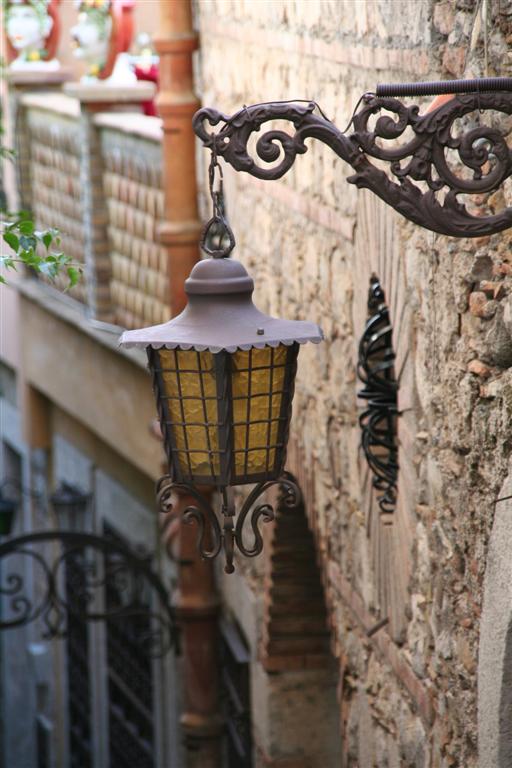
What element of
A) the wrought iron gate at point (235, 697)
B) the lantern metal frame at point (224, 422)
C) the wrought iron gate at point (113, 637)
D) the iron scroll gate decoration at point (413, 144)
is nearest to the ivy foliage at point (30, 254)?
the lantern metal frame at point (224, 422)

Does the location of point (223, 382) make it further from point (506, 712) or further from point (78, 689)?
point (78, 689)

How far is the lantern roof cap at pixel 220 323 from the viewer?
3.18 m

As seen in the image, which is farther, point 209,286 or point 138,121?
point 138,121

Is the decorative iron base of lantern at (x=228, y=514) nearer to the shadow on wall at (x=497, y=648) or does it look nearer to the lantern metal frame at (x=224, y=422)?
the lantern metal frame at (x=224, y=422)

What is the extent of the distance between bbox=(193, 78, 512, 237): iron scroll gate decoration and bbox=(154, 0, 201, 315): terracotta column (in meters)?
4.51

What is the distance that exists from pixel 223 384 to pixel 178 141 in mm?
4486

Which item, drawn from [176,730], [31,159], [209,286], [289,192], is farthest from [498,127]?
[31,159]

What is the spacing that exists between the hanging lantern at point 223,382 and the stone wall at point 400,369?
1.61 ft

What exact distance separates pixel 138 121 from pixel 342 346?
4224mm

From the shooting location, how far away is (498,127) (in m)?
3.37

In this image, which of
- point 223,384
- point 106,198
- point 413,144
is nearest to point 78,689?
point 106,198

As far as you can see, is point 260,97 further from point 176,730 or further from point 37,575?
point 37,575

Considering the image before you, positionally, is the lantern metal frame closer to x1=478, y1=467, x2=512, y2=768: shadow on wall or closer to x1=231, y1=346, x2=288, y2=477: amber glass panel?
x1=231, y1=346, x2=288, y2=477: amber glass panel

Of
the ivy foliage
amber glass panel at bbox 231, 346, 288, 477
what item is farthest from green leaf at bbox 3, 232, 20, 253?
amber glass panel at bbox 231, 346, 288, 477
